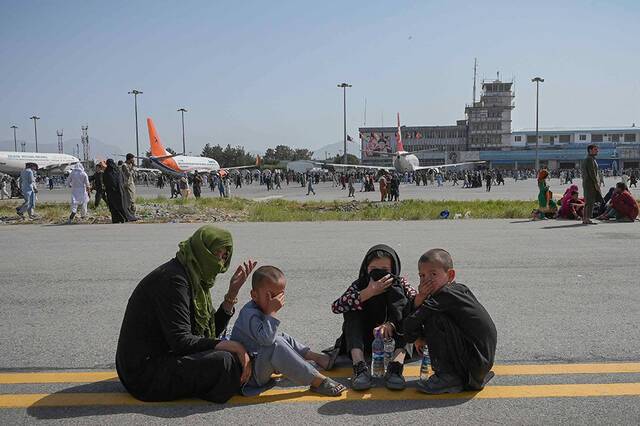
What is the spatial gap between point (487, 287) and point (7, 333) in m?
4.95

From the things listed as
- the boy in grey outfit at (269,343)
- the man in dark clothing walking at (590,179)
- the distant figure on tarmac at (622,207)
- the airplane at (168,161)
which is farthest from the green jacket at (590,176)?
the airplane at (168,161)

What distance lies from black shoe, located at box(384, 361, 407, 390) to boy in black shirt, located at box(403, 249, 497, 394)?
0.13 m

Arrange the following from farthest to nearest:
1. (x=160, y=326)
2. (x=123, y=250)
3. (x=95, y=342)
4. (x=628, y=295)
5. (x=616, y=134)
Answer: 1. (x=616, y=134)
2. (x=123, y=250)
3. (x=628, y=295)
4. (x=95, y=342)
5. (x=160, y=326)

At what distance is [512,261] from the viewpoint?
28.3 ft

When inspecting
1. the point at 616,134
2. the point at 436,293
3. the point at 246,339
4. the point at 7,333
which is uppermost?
the point at 616,134

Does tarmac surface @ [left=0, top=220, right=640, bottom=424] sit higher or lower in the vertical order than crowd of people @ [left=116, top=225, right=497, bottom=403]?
lower

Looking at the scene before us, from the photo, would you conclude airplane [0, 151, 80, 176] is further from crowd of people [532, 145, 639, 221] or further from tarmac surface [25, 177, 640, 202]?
crowd of people [532, 145, 639, 221]

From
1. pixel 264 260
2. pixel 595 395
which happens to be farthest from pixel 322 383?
pixel 264 260

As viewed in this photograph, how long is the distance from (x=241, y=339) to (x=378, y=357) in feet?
3.01

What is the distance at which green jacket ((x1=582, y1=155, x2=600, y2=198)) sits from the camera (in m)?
13.3

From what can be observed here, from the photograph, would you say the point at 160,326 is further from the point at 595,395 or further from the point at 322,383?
the point at 595,395

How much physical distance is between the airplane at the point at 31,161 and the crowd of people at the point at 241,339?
61.8 metres

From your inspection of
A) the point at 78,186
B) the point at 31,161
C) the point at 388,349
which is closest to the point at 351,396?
the point at 388,349

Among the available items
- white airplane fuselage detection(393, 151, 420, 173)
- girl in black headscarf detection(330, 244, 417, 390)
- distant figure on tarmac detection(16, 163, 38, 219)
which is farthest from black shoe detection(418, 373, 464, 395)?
white airplane fuselage detection(393, 151, 420, 173)
